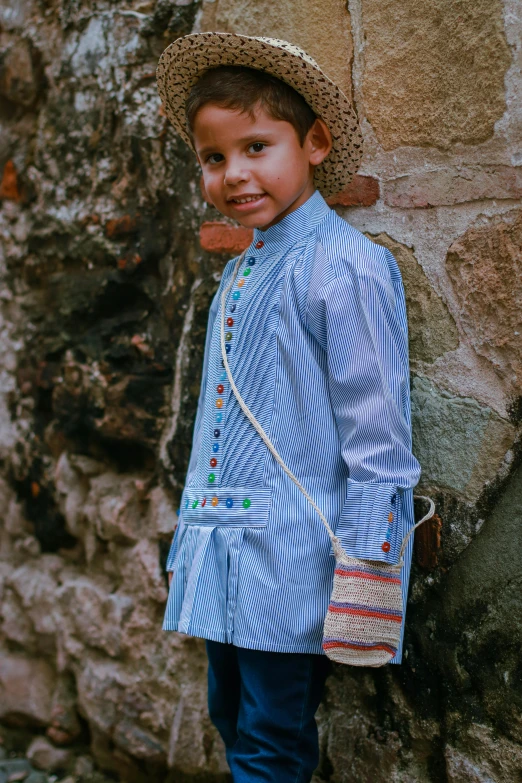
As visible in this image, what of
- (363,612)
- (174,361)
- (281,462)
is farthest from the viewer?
(174,361)

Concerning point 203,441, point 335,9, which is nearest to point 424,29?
point 335,9

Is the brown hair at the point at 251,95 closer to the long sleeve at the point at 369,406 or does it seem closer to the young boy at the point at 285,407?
the young boy at the point at 285,407

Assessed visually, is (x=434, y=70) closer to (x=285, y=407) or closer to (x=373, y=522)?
(x=285, y=407)

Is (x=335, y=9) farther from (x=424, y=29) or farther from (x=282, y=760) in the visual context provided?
A: (x=282, y=760)

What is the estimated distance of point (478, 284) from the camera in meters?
1.53

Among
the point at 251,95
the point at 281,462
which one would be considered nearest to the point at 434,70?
the point at 251,95

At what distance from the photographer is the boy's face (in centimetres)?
147

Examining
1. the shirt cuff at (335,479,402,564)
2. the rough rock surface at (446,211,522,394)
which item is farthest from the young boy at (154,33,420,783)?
the rough rock surface at (446,211,522,394)

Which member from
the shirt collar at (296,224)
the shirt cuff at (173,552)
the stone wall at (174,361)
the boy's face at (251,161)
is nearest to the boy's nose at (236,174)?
the boy's face at (251,161)

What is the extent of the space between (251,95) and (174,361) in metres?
0.77

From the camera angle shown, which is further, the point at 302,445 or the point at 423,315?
the point at 423,315

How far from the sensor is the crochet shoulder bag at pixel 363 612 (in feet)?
4.30

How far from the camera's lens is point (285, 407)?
58.6 inches

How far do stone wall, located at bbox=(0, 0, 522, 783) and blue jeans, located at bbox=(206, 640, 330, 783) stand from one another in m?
0.23
